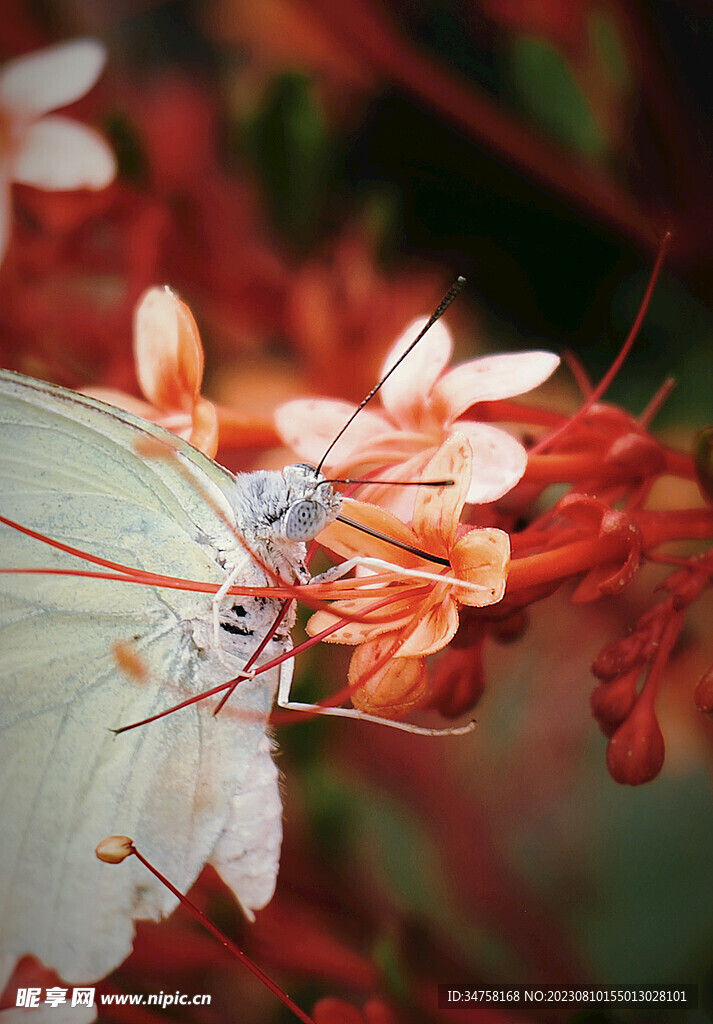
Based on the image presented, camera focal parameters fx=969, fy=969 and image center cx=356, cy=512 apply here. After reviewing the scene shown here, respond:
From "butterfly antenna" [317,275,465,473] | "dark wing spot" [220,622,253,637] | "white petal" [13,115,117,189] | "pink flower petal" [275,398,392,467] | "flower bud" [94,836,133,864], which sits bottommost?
"flower bud" [94,836,133,864]

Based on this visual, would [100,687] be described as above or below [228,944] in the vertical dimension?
above

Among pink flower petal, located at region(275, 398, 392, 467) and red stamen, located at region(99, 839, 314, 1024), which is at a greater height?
pink flower petal, located at region(275, 398, 392, 467)

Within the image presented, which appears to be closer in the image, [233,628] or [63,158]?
[233,628]

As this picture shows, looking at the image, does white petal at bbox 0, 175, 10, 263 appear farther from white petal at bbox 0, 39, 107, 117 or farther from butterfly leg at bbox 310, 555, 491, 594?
butterfly leg at bbox 310, 555, 491, 594

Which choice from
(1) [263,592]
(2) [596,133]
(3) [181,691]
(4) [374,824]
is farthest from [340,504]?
(2) [596,133]

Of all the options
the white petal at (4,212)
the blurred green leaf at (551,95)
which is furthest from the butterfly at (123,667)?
the blurred green leaf at (551,95)

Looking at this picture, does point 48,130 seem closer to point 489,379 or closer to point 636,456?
point 489,379

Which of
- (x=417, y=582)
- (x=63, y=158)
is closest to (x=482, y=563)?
(x=417, y=582)

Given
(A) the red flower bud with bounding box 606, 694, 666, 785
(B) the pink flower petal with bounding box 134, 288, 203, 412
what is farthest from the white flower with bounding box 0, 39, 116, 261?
(A) the red flower bud with bounding box 606, 694, 666, 785
